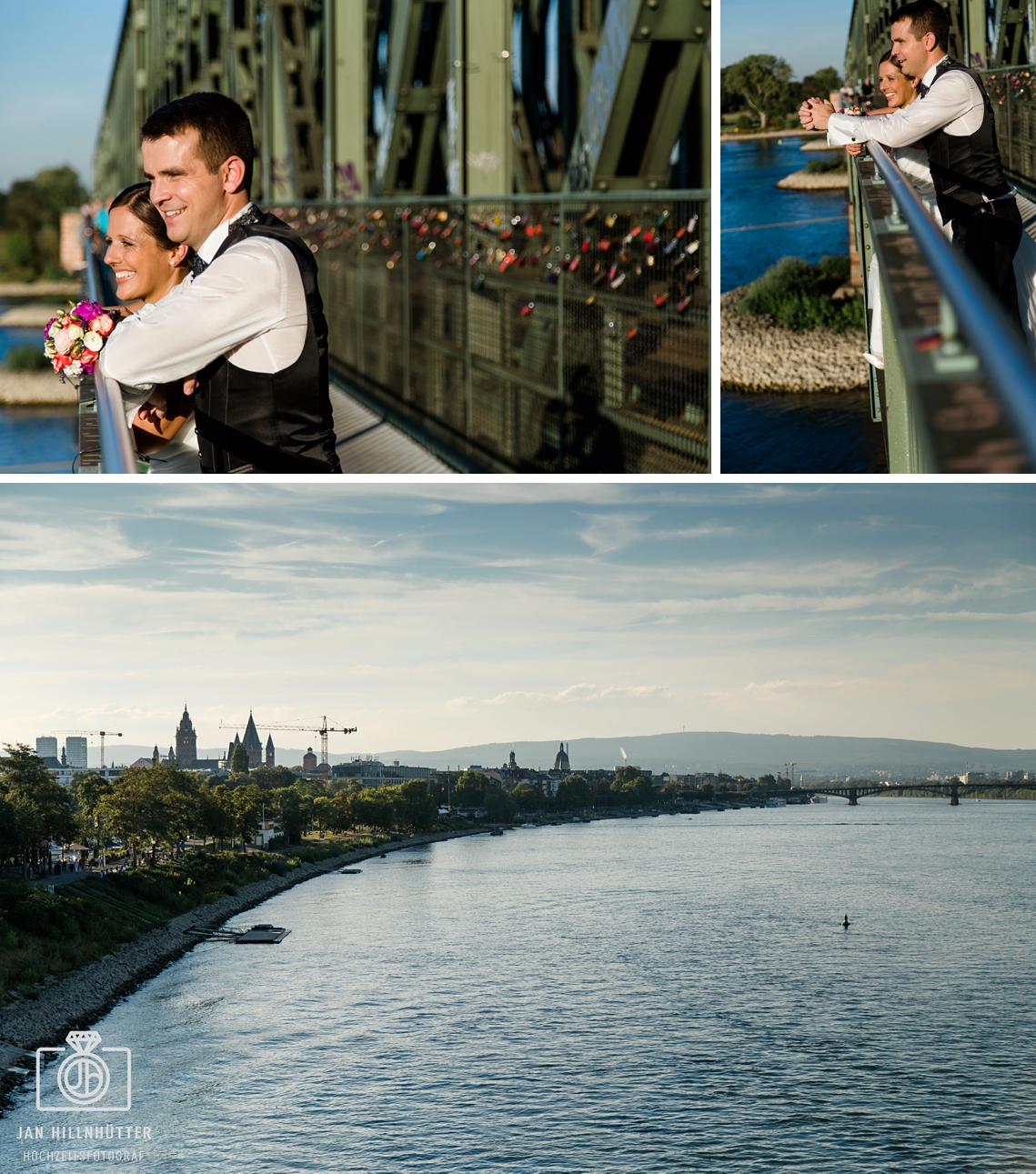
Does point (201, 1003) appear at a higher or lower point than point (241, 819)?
lower

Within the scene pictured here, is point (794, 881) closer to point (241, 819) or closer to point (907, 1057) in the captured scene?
point (907, 1057)

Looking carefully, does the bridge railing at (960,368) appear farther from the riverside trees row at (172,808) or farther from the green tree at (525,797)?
the green tree at (525,797)

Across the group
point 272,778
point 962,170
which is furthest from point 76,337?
point 272,778

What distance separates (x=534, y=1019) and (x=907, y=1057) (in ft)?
41.8

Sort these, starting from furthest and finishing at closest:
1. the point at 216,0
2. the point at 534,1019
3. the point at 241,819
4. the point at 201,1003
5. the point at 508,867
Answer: the point at 508,867, the point at 534,1019, the point at 201,1003, the point at 241,819, the point at 216,0

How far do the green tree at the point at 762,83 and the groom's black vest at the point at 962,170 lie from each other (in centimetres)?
165

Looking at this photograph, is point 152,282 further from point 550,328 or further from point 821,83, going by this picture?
point 821,83

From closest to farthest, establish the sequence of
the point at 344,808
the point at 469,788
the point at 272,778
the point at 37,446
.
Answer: the point at 37,446
the point at 272,778
the point at 344,808
the point at 469,788

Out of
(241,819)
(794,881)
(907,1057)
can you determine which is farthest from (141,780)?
(794,881)

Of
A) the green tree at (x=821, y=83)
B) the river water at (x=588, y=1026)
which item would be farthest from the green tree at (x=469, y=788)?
the green tree at (x=821, y=83)

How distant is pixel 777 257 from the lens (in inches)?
204

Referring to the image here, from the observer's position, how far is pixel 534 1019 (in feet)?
140

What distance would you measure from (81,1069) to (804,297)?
25456 millimetres

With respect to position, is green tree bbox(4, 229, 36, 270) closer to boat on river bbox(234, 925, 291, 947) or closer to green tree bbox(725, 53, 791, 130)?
boat on river bbox(234, 925, 291, 947)
